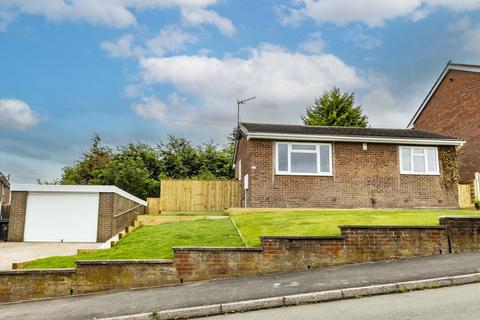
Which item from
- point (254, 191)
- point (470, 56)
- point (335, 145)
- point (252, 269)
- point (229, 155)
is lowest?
point (252, 269)

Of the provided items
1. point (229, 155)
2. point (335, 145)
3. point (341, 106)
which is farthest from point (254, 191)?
point (341, 106)

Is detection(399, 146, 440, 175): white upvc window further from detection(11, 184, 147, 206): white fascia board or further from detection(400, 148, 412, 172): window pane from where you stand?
detection(11, 184, 147, 206): white fascia board

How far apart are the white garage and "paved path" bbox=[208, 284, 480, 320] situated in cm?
1218

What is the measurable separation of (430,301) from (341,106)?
36.5 metres

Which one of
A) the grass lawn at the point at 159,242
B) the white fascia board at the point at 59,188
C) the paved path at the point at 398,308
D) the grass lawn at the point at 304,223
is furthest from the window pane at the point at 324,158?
the paved path at the point at 398,308

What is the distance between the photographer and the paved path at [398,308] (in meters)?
5.56

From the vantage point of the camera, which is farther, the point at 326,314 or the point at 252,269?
the point at 252,269

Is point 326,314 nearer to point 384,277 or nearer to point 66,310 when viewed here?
point 384,277

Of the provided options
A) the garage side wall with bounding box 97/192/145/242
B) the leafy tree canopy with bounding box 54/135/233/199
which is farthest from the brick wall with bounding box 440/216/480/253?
the leafy tree canopy with bounding box 54/135/233/199

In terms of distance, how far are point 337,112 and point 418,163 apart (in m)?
23.4

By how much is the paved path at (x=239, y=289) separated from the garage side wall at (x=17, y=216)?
9.61 metres

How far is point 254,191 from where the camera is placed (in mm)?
17297

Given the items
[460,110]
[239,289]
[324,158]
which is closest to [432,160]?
[324,158]

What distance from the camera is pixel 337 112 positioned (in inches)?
1626
